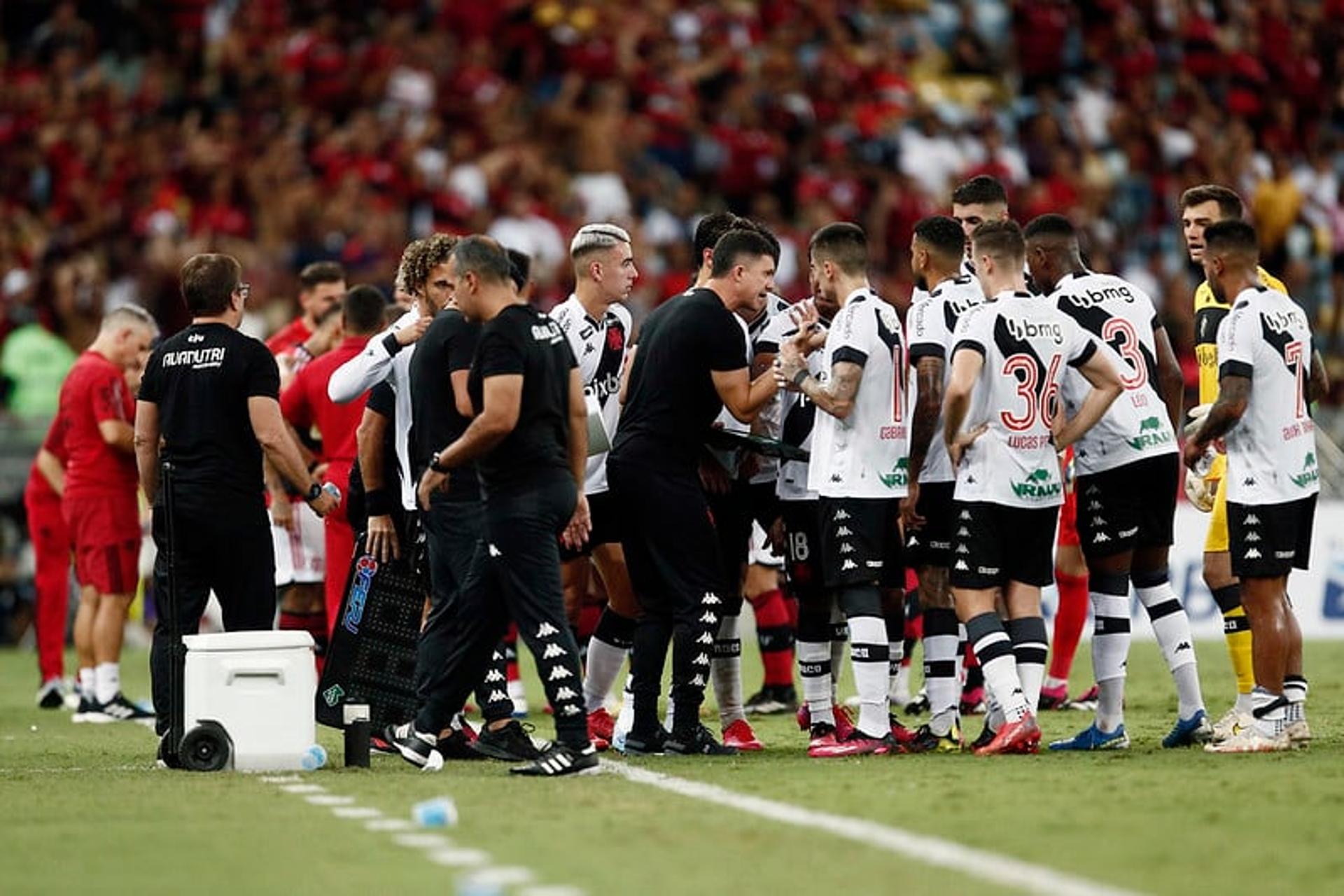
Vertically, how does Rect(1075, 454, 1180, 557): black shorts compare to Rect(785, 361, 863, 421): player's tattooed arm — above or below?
below

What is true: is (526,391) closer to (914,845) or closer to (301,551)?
(914,845)

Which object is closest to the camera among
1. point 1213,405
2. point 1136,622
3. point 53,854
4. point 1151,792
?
point 53,854

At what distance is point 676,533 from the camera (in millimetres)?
10656

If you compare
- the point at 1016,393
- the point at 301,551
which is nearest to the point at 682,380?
the point at 1016,393

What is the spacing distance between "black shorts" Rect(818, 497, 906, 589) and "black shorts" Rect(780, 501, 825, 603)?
→ 490 mm

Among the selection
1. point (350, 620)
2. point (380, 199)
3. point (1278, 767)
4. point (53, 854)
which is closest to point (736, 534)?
point (350, 620)

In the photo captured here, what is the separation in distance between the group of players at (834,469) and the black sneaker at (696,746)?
0.7 inches

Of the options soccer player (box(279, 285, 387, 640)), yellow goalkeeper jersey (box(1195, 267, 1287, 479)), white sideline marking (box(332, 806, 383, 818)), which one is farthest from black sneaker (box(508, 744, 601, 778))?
yellow goalkeeper jersey (box(1195, 267, 1287, 479))

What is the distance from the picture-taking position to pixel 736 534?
11.6 metres

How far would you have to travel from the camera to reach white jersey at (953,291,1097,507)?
1053cm

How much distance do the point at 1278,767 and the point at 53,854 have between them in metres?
5.03

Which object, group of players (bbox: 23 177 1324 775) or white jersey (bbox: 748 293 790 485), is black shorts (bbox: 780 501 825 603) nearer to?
group of players (bbox: 23 177 1324 775)

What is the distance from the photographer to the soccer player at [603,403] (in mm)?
11391

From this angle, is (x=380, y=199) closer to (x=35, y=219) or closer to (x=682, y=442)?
(x=35, y=219)
